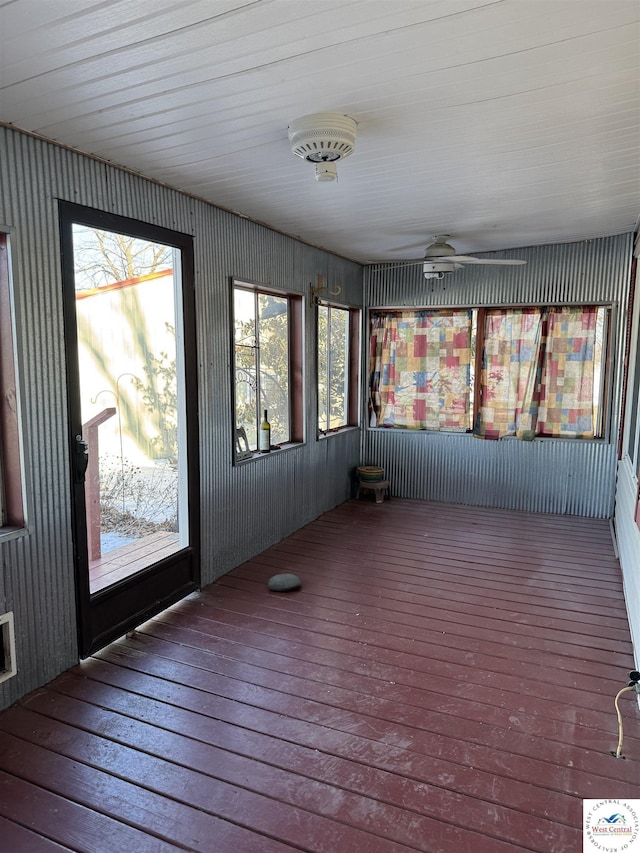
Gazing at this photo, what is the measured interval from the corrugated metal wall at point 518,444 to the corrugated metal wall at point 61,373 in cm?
202

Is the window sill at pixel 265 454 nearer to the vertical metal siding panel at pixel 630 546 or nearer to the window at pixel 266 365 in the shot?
the window at pixel 266 365

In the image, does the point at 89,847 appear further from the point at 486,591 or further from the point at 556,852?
the point at 486,591

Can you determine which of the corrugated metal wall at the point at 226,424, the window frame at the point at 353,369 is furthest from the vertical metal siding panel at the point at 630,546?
the window frame at the point at 353,369

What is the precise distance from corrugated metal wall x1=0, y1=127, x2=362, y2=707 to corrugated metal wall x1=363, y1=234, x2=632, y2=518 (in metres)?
2.02

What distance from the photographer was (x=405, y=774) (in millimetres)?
2051

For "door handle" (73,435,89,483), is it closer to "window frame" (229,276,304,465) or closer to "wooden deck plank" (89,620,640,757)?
"wooden deck plank" (89,620,640,757)

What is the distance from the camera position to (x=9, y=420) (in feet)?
7.95

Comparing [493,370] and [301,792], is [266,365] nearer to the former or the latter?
[493,370]

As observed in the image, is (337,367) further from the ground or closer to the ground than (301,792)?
further from the ground

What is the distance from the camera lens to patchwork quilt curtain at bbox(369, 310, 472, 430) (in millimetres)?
5773

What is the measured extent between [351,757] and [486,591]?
1850 millimetres

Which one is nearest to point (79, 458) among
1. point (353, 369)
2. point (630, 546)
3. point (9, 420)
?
point (9, 420)

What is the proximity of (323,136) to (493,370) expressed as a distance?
152 inches

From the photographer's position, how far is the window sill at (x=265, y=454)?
13.2 feet
